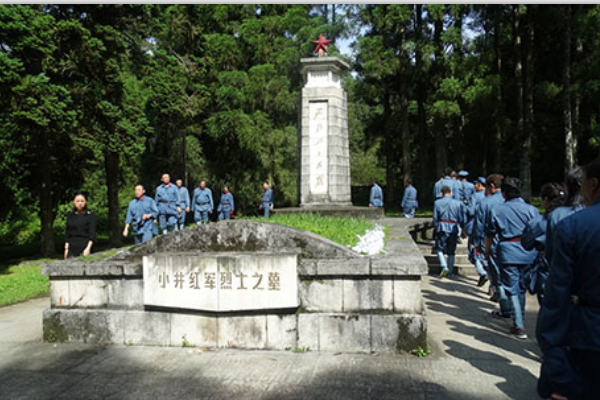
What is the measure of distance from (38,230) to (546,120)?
85.4 ft

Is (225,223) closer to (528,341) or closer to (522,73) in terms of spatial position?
(528,341)

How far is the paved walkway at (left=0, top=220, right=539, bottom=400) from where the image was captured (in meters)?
4.11

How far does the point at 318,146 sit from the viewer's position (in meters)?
12.1

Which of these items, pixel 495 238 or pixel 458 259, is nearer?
pixel 495 238

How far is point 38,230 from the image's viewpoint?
71.7 ft

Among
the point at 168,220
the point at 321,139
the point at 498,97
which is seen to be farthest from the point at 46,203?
the point at 498,97

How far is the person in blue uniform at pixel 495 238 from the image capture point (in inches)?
250

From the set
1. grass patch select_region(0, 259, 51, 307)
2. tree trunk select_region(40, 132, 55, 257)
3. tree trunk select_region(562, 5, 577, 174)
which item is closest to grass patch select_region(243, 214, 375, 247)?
grass patch select_region(0, 259, 51, 307)

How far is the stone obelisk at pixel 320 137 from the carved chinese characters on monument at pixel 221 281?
6.94 m

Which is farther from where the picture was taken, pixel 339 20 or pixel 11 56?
pixel 339 20

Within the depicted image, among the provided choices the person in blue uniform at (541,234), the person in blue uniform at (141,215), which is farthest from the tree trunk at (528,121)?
the person in blue uniform at (541,234)

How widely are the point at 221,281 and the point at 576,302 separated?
363 centimetres

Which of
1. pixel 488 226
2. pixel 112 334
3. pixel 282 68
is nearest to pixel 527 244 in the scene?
pixel 488 226

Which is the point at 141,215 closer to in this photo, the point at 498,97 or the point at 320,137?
the point at 320,137
